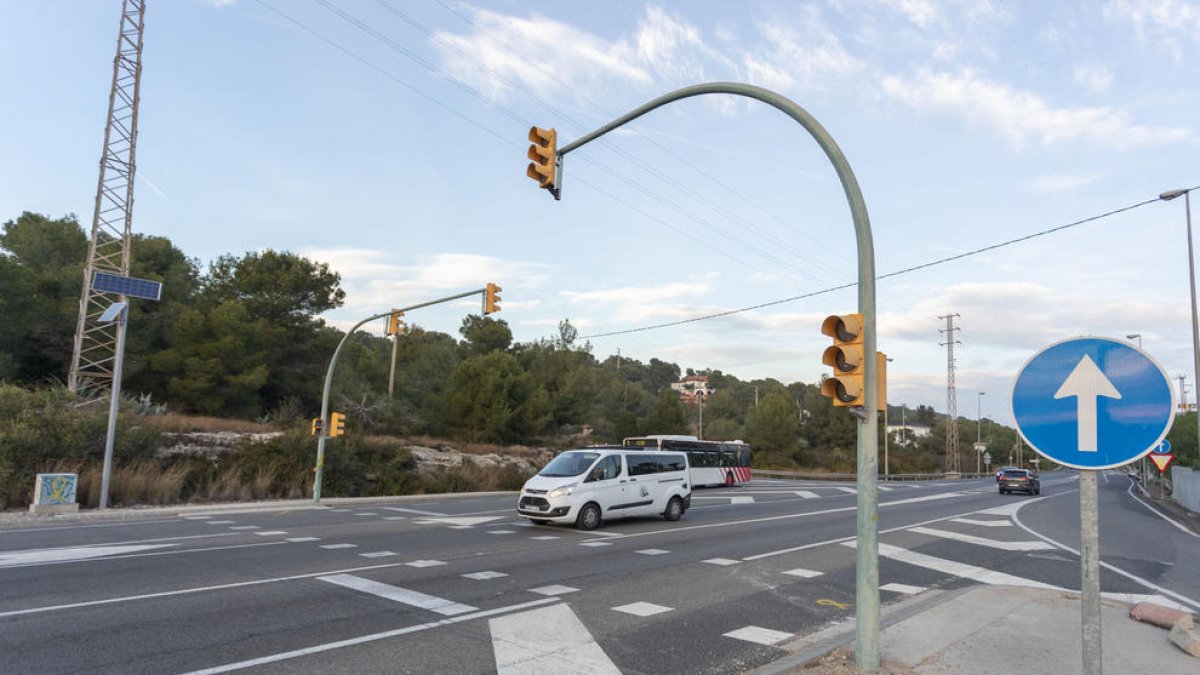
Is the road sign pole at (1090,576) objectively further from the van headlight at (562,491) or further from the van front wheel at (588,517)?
the van front wheel at (588,517)

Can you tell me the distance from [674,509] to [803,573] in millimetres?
7660

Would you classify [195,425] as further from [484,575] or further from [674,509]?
[484,575]

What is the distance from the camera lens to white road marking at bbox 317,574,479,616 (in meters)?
7.61

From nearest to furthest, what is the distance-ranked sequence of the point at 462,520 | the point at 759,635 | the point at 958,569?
the point at 759,635
the point at 958,569
the point at 462,520

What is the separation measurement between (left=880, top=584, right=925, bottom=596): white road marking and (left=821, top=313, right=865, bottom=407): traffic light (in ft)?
17.0

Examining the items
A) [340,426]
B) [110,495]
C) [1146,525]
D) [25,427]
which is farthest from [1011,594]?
[25,427]

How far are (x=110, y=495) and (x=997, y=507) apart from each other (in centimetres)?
2849

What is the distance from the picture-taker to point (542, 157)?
33.8 feet

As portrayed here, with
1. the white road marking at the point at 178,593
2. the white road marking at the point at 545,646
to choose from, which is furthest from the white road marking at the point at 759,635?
the white road marking at the point at 178,593

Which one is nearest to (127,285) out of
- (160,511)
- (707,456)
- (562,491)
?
(160,511)

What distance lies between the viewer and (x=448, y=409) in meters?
45.6

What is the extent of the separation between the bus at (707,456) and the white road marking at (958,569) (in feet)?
70.5

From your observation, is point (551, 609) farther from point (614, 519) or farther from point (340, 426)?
point (340, 426)

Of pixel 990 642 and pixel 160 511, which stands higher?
pixel 990 642
